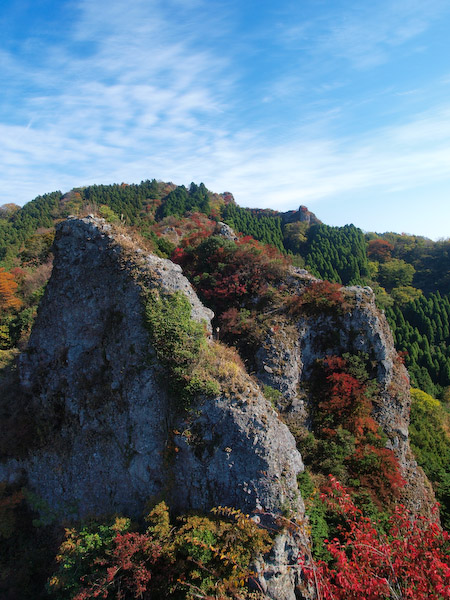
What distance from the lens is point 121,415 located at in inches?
533

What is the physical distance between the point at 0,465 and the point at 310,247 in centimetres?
5384

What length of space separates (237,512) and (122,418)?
20.6ft

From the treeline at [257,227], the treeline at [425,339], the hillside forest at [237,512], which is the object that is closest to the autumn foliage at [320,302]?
the hillside forest at [237,512]

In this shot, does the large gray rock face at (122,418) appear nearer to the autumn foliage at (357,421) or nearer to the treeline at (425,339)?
the autumn foliage at (357,421)

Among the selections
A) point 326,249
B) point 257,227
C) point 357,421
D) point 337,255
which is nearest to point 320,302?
point 357,421

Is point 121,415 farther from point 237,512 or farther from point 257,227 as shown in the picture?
point 257,227

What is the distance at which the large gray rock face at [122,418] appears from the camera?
10812mm

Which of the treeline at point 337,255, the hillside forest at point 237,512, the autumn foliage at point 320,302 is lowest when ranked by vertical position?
the hillside forest at point 237,512

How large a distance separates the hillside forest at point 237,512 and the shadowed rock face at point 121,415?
1187mm

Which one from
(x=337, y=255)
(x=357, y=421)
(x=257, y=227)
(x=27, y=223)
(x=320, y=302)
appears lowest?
(x=357, y=421)

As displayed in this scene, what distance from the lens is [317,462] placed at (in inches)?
592

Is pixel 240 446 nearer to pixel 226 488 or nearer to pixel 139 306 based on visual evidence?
pixel 226 488

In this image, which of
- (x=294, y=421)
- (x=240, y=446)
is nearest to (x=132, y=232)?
(x=240, y=446)

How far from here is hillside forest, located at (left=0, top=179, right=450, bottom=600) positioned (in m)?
8.74
